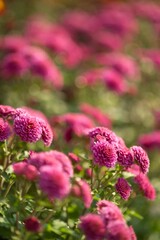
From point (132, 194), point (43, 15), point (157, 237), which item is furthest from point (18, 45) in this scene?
point (43, 15)

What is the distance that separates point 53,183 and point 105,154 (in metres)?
0.48

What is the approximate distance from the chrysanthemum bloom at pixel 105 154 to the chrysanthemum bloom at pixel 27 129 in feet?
0.89

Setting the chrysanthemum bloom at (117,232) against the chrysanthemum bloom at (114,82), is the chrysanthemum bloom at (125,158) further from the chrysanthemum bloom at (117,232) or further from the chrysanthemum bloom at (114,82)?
the chrysanthemum bloom at (114,82)

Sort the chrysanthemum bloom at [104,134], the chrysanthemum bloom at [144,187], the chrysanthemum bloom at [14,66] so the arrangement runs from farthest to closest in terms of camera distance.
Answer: the chrysanthemum bloom at [14,66], the chrysanthemum bloom at [144,187], the chrysanthemum bloom at [104,134]

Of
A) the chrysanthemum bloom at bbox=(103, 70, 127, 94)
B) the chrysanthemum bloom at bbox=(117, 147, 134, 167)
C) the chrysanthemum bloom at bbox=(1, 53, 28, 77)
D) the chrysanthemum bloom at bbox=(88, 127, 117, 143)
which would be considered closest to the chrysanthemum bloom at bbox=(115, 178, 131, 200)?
the chrysanthemum bloom at bbox=(117, 147, 134, 167)

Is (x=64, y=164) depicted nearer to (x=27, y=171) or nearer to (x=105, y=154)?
(x=27, y=171)

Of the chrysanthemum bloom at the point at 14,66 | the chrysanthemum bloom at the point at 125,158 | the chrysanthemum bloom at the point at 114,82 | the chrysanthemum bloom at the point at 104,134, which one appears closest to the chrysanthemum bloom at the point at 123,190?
the chrysanthemum bloom at the point at 125,158

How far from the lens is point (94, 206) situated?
274 centimetres

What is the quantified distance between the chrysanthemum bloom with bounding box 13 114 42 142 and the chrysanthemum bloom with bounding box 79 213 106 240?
20.8 inches

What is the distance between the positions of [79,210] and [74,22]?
626 centimetres

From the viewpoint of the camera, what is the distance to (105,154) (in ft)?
8.68

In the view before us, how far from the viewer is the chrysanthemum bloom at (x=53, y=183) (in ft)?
7.29

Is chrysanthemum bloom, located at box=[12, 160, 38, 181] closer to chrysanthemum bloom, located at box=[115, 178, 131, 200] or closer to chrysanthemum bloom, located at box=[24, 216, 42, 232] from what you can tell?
chrysanthemum bloom, located at box=[24, 216, 42, 232]

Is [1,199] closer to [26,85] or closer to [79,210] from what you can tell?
[79,210]
